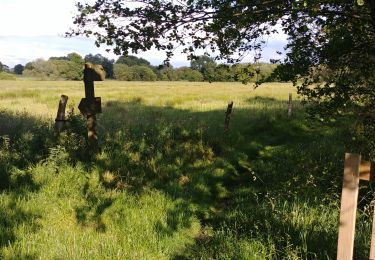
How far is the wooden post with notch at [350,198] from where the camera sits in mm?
3559

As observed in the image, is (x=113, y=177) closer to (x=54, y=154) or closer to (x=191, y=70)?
(x=54, y=154)

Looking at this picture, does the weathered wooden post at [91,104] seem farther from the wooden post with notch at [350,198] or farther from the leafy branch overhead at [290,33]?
the wooden post with notch at [350,198]

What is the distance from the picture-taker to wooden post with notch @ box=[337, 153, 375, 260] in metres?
3.56

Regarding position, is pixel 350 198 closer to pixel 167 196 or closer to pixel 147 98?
pixel 167 196

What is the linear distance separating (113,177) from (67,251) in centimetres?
318

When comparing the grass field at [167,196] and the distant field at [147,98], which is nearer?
the grass field at [167,196]

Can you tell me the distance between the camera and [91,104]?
30.3 feet

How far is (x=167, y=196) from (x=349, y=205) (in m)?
4.22

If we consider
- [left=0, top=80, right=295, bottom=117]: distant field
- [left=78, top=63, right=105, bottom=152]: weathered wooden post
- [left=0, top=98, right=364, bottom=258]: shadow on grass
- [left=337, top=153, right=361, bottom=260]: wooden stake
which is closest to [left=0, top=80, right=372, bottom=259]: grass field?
[left=0, top=98, right=364, bottom=258]: shadow on grass

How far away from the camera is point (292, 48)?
24.3 ft

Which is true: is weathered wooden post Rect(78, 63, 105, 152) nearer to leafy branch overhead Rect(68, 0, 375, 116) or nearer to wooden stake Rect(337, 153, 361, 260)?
leafy branch overhead Rect(68, 0, 375, 116)

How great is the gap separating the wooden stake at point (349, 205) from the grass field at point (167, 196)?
3.79ft

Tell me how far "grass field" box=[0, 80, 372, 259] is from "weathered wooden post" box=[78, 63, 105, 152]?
27cm

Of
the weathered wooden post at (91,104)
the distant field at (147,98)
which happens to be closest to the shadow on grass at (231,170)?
the weathered wooden post at (91,104)
